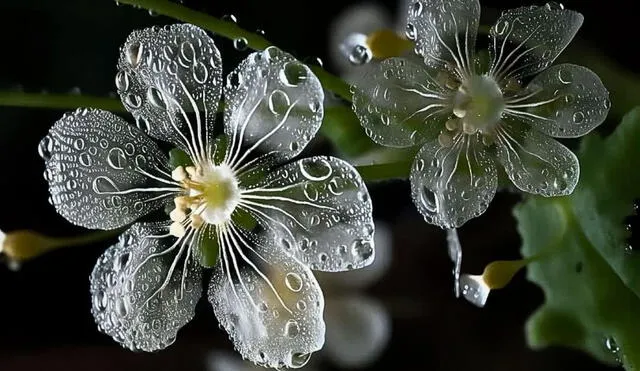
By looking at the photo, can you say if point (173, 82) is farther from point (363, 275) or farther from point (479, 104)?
point (363, 275)

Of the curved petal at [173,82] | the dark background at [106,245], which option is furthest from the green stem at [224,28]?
the dark background at [106,245]

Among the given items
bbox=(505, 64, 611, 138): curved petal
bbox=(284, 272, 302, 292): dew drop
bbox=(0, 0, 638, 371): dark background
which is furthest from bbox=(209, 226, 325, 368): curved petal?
bbox=(0, 0, 638, 371): dark background

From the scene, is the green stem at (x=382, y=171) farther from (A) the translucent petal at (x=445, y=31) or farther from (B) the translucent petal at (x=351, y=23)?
(B) the translucent petal at (x=351, y=23)

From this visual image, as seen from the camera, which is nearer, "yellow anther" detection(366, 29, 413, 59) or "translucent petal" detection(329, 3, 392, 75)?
"yellow anther" detection(366, 29, 413, 59)

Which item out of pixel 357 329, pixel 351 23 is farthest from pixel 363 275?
pixel 351 23

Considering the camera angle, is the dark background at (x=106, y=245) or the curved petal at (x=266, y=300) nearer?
the curved petal at (x=266, y=300)

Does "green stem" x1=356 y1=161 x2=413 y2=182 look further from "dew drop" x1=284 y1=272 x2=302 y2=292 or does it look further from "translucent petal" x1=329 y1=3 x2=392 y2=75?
"translucent petal" x1=329 y1=3 x2=392 y2=75

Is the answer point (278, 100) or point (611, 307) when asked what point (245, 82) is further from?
point (611, 307)
